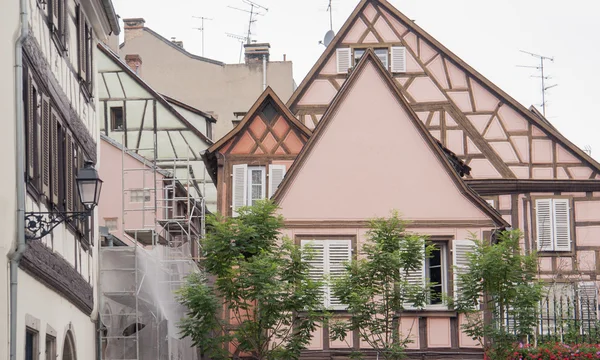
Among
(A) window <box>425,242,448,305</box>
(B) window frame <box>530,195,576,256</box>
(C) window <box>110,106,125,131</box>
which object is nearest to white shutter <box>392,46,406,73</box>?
(B) window frame <box>530,195,576,256</box>

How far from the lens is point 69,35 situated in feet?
64.1

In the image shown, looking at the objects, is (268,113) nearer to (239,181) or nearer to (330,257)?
(239,181)

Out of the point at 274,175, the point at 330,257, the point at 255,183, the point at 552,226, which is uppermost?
the point at 274,175

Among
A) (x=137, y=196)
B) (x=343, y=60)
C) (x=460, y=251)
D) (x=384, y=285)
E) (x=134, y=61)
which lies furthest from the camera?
(x=134, y=61)

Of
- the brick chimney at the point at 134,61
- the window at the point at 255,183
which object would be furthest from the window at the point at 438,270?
the brick chimney at the point at 134,61

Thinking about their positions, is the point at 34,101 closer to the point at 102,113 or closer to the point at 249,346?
the point at 249,346

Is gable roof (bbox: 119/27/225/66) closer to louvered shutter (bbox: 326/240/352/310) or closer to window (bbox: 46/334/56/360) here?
louvered shutter (bbox: 326/240/352/310)

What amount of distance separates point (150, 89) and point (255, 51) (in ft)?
31.3

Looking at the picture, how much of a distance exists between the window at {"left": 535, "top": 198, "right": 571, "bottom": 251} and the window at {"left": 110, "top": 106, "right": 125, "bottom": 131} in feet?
44.4

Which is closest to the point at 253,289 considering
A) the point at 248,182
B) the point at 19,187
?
the point at 248,182

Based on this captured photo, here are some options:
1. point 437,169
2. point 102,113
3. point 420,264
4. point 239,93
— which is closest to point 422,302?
point 420,264

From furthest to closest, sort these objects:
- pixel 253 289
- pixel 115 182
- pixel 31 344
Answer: pixel 115 182 → pixel 253 289 → pixel 31 344

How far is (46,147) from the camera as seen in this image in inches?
650

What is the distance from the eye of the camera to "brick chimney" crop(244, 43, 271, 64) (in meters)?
47.2
